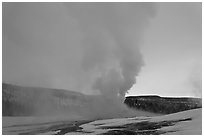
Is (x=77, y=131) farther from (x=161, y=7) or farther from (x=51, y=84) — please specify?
(x=161, y=7)

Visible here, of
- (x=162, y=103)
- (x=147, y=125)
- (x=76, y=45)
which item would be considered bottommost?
(x=147, y=125)

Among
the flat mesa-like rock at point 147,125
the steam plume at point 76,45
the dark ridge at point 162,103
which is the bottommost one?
the flat mesa-like rock at point 147,125

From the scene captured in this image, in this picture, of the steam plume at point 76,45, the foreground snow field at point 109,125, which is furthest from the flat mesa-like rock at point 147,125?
the steam plume at point 76,45

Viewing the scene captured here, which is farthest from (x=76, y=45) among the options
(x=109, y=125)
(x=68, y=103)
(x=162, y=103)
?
(x=162, y=103)

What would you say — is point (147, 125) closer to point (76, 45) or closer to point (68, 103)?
point (68, 103)

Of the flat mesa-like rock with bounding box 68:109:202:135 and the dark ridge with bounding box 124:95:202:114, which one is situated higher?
the dark ridge with bounding box 124:95:202:114

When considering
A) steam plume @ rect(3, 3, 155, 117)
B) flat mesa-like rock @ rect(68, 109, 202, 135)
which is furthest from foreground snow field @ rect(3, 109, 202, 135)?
steam plume @ rect(3, 3, 155, 117)

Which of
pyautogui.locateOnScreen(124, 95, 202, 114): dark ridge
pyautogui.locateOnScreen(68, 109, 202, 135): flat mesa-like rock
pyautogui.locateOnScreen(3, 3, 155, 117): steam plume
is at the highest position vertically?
pyautogui.locateOnScreen(3, 3, 155, 117): steam plume

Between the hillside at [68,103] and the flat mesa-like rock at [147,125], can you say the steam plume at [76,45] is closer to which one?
the hillside at [68,103]

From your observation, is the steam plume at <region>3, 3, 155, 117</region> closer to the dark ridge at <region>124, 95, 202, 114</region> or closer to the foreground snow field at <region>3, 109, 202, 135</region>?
the dark ridge at <region>124, 95, 202, 114</region>

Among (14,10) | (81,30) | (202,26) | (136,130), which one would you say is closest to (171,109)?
(136,130)
